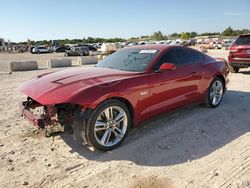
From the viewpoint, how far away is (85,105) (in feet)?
11.5

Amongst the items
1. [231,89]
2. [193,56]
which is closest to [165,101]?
[193,56]

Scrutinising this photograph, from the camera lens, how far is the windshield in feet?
15.0

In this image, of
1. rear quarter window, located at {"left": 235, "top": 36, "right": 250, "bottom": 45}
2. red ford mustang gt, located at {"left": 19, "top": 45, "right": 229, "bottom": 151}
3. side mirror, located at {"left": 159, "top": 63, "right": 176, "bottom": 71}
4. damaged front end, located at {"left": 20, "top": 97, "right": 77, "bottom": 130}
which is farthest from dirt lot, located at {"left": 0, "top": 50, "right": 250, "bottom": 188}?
rear quarter window, located at {"left": 235, "top": 36, "right": 250, "bottom": 45}

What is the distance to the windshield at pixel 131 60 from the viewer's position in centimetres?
456

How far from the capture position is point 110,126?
389cm

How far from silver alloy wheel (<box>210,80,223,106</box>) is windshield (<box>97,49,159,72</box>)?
194 centimetres

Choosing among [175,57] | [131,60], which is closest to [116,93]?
[131,60]

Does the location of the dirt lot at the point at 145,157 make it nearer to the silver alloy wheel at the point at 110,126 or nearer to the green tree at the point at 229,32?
the silver alloy wheel at the point at 110,126

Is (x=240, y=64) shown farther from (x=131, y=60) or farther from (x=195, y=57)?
(x=131, y=60)

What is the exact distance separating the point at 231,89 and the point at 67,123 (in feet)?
19.5

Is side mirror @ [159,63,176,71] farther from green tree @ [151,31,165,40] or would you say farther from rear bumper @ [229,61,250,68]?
green tree @ [151,31,165,40]

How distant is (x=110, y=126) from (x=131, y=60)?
1508 millimetres

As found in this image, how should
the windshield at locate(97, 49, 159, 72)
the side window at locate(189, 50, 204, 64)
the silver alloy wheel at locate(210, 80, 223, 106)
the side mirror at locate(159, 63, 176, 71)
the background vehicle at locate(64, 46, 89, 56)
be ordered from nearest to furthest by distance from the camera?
1. the side mirror at locate(159, 63, 176, 71)
2. the windshield at locate(97, 49, 159, 72)
3. the side window at locate(189, 50, 204, 64)
4. the silver alloy wheel at locate(210, 80, 223, 106)
5. the background vehicle at locate(64, 46, 89, 56)

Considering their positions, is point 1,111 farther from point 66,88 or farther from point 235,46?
point 235,46
